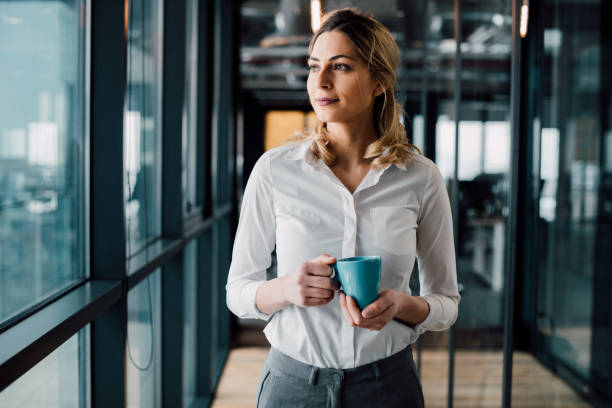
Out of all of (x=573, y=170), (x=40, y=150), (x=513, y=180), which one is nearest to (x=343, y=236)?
(x=40, y=150)

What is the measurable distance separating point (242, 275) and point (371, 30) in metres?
0.60

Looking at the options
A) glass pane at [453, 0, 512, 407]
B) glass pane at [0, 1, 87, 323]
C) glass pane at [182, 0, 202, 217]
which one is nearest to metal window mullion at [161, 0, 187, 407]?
glass pane at [182, 0, 202, 217]

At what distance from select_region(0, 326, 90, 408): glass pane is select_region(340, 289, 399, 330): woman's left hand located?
0.74 meters

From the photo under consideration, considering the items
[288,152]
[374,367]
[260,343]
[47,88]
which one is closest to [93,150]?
[47,88]

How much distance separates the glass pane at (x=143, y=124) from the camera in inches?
87.2

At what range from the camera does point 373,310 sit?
3.39 ft

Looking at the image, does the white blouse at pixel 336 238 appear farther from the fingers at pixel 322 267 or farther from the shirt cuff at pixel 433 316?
the fingers at pixel 322 267

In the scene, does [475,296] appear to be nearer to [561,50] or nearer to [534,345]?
[534,345]

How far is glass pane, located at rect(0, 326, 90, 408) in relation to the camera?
128cm

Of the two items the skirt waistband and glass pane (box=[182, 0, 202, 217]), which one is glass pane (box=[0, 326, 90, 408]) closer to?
the skirt waistband

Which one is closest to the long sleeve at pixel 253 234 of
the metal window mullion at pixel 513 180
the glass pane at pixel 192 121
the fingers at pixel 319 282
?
the fingers at pixel 319 282

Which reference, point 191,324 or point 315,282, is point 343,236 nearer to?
point 315,282

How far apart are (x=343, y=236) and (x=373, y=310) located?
8.2 inches

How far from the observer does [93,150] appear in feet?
5.53
